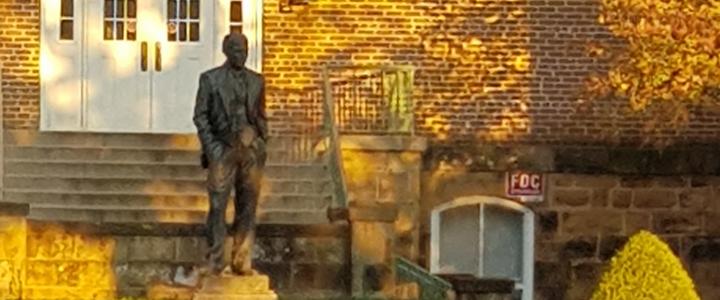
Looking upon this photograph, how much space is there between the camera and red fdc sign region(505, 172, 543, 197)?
25.9 meters

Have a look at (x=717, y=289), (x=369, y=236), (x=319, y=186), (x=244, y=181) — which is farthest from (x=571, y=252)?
(x=244, y=181)

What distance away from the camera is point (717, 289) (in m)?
26.2

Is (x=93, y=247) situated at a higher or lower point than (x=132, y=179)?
lower

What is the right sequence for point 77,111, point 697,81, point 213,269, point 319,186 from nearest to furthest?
point 213,269
point 697,81
point 319,186
point 77,111

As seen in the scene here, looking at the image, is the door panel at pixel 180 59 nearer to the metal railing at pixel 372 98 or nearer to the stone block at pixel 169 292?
the metal railing at pixel 372 98

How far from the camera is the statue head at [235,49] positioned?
19250mm

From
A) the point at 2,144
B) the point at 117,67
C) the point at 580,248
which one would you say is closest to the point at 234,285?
the point at 2,144

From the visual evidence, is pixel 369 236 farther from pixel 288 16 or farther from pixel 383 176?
pixel 288 16

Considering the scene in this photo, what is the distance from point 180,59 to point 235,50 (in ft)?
22.4

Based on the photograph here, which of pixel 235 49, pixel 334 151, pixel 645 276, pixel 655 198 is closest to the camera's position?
pixel 235 49

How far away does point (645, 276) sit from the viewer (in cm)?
2044

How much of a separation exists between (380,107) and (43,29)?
145 inches

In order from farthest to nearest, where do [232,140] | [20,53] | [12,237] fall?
[20,53] < [12,237] < [232,140]

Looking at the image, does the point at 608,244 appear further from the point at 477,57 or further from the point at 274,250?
the point at 274,250
